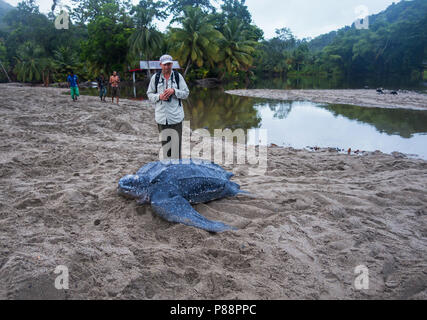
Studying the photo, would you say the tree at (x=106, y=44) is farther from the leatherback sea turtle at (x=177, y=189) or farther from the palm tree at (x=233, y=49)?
the leatherback sea turtle at (x=177, y=189)

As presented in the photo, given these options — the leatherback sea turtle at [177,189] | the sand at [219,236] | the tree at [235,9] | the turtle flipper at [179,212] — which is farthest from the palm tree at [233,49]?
the turtle flipper at [179,212]

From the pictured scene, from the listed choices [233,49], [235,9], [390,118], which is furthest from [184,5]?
[390,118]

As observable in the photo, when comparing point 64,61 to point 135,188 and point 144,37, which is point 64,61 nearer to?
point 144,37

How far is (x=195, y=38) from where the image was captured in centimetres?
2433

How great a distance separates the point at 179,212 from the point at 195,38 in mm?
24968

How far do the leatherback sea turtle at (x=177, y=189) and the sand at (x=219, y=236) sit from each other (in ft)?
0.37

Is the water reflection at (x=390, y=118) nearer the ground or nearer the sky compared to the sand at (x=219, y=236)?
nearer the sky

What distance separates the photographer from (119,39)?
25.4 meters

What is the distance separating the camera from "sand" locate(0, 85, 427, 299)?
5.47 ft

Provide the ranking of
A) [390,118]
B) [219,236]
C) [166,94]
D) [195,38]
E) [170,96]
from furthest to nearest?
1. [195,38]
2. [390,118]
3. [170,96]
4. [166,94]
5. [219,236]

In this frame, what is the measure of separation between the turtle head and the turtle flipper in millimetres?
136

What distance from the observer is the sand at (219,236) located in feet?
5.47

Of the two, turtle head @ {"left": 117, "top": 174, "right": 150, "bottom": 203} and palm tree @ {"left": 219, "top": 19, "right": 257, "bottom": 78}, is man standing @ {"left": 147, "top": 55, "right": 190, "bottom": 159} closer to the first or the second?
turtle head @ {"left": 117, "top": 174, "right": 150, "bottom": 203}
